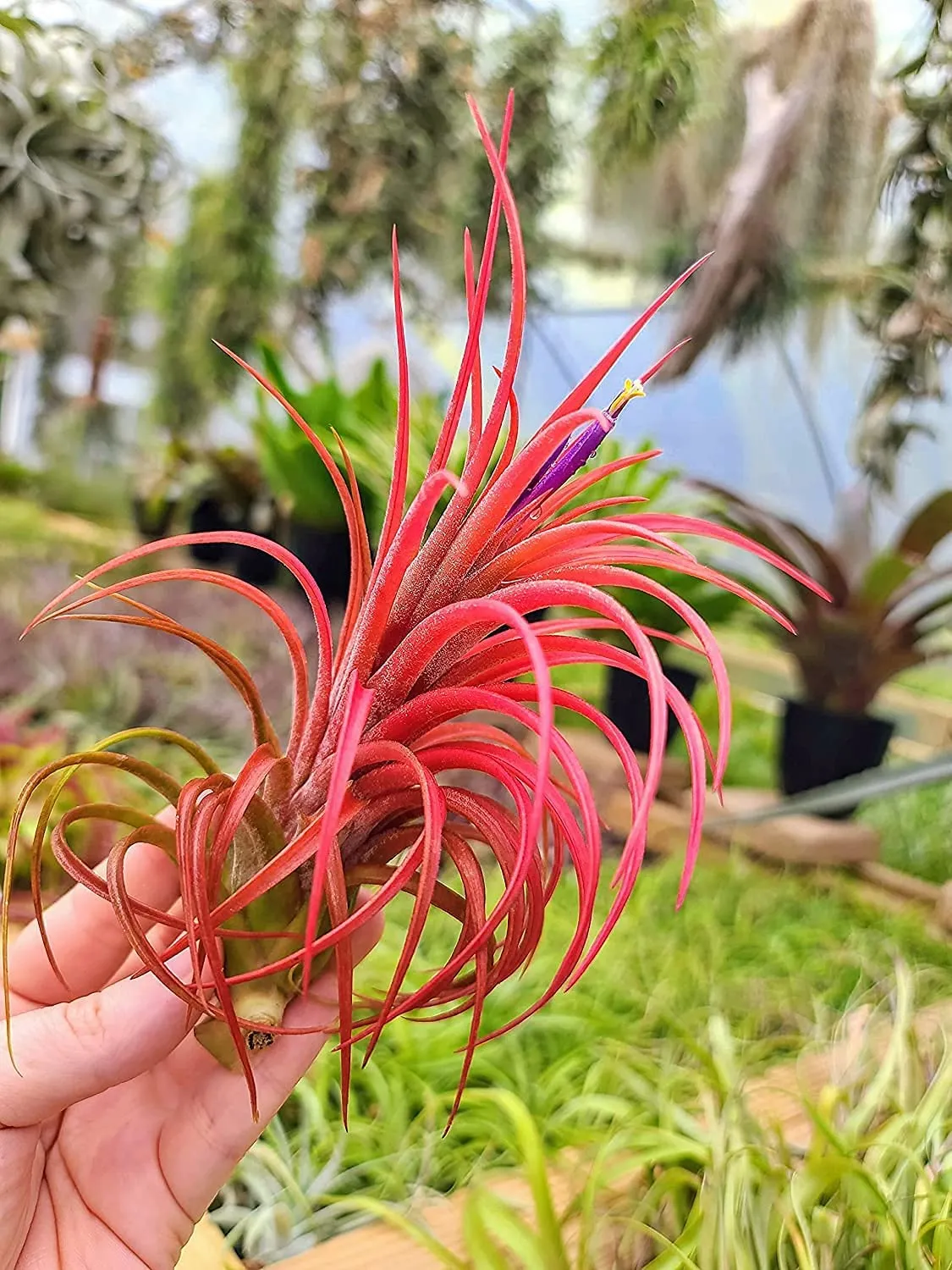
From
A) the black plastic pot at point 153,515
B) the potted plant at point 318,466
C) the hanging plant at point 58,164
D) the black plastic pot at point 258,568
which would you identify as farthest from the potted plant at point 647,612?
the black plastic pot at point 153,515

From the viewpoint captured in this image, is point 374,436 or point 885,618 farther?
point 374,436

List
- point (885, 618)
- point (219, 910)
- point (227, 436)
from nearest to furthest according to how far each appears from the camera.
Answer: point (219, 910) → point (885, 618) → point (227, 436)

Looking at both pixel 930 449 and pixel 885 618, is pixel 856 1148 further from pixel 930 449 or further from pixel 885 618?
pixel 930 449

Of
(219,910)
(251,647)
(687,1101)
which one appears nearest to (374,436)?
(251,647)

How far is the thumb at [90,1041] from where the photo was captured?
31cm

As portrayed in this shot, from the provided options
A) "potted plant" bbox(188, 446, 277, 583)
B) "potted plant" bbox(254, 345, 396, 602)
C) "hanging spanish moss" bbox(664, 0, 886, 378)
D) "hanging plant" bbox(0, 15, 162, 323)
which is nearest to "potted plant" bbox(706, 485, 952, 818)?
"hanging spanish moss" bbox(664, 0, 886, 378)

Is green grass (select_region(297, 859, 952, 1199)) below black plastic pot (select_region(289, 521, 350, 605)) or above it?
below

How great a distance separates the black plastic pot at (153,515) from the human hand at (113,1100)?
138cm

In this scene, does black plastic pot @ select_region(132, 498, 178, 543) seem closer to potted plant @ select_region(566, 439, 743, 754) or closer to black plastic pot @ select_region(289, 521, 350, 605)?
black plastic pot @ select_region(289, 521, 350, 605)

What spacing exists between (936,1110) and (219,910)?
1.40 ft

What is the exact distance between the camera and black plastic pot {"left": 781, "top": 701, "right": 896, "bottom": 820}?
Result: 1043 mm

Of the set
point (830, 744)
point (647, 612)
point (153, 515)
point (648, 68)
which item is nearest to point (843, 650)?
point (830, 744)

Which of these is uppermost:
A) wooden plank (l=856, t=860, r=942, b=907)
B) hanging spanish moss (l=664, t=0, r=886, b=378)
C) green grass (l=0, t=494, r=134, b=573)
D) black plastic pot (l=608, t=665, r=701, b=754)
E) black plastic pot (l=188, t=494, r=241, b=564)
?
hanging spanish moss (l=664, t=0, r=886, b=378)

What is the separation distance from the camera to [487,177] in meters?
1.36
